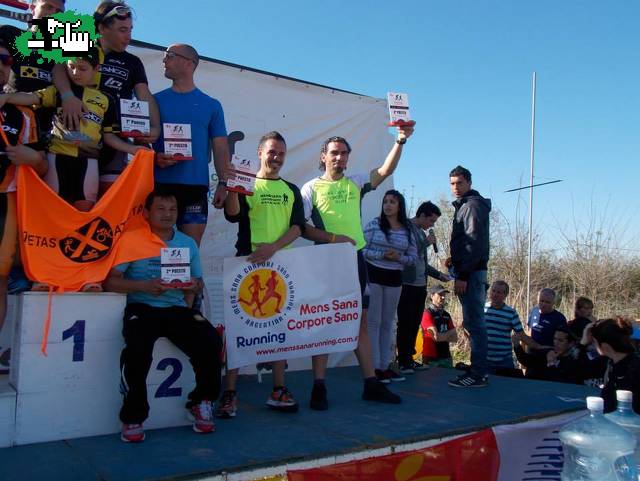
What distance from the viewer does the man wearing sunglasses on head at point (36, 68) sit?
3416 millimetres

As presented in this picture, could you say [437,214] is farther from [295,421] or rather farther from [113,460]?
[113,460]

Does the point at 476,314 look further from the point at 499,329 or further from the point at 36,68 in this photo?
the point at 36,68

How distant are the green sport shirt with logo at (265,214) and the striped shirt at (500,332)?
116 inches

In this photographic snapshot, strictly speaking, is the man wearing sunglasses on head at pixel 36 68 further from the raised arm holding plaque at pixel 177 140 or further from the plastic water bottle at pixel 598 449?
the plastic water bottle at pixel 598 449

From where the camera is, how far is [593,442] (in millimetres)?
2371

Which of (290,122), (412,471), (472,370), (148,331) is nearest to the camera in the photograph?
(412,471)

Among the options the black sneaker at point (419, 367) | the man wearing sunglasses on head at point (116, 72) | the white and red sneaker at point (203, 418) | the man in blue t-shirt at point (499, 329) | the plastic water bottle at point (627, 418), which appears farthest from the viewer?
the man in blue t-shirt at point (499, 329)

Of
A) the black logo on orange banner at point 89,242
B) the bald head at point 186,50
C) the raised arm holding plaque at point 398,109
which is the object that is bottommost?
the black logo on orange banner at point 89,242

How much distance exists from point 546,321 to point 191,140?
4518 mm

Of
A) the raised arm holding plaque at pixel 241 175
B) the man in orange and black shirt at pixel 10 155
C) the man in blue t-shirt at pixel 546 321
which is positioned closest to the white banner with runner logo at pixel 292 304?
the raised arm holding plaque at pixel 241 175

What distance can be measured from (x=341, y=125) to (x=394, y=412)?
3382mm

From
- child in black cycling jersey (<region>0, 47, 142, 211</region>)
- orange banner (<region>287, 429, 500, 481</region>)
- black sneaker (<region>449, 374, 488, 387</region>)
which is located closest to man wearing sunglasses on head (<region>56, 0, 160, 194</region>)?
child in black cycling jersey (<region>0, 47, 142, 211</region>)

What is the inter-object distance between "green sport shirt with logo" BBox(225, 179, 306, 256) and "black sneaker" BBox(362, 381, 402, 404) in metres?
1.18

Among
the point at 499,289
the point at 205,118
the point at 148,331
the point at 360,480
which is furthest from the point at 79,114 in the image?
the point at 499,289
